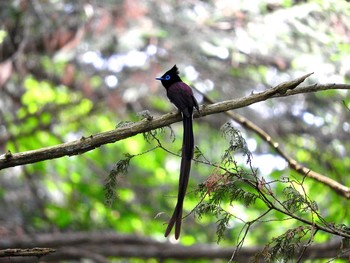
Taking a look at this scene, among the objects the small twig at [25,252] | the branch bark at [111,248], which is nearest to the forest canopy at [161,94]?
the branch bark at [111,248]

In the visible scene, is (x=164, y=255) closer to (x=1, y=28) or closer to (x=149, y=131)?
(x=1, y=28)

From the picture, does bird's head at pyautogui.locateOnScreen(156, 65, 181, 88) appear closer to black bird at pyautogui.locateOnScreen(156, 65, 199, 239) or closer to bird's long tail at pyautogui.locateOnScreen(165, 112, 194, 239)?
black bird at pyautogui.locateOnScreen(156, 65, 199, 239)

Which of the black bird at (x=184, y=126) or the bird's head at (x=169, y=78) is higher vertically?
the bird's head at (x=169, y=78)

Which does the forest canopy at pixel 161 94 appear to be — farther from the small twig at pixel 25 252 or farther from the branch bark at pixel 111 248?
the small twig at pixel 25 252

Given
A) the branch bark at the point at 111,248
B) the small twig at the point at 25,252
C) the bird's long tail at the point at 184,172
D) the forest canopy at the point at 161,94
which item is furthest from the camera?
the branch bark at the point at 111,248

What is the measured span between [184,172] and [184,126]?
316 mm

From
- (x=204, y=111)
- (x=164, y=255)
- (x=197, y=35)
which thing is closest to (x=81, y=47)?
(x=197, y=35)

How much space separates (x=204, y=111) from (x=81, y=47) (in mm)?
3941

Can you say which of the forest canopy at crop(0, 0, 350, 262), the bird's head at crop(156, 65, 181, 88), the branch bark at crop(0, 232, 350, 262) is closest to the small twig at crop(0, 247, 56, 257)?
the bird's head at crop(156, 65, 181, 88)

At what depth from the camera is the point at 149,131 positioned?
3.09 m

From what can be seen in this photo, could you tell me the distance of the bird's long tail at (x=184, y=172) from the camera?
9.31 ft

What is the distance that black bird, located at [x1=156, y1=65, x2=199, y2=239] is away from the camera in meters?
2.86

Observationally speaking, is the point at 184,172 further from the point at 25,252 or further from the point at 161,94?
the point at 161,94

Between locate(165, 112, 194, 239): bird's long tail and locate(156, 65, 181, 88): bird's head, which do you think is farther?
locate(156, 65, 181, 88): bird's head
